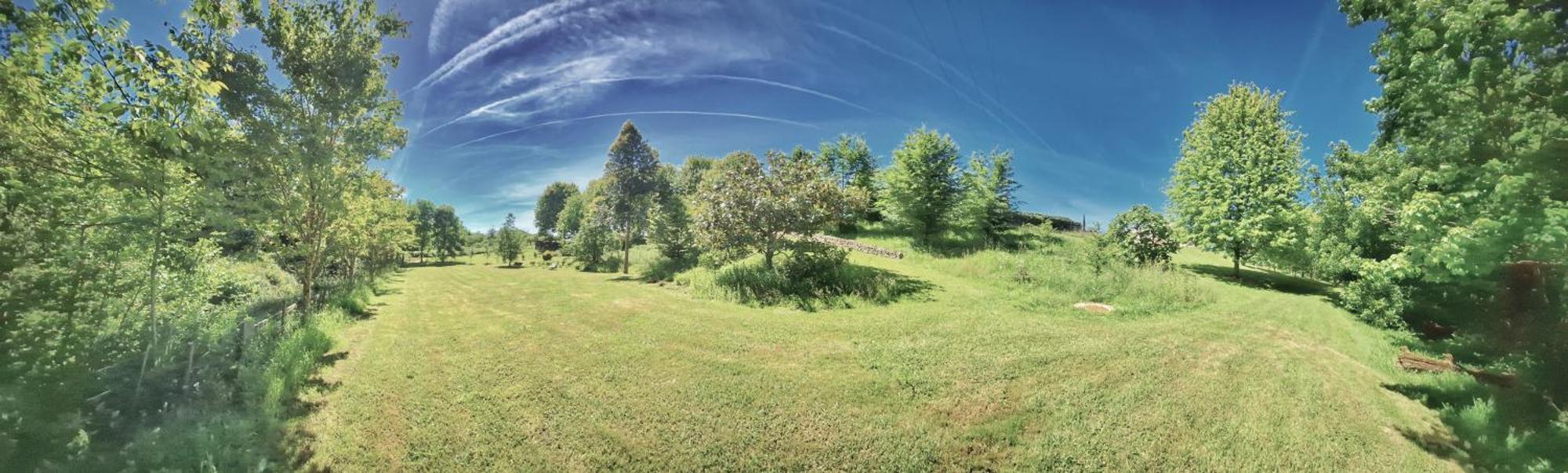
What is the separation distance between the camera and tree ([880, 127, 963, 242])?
85.1ft

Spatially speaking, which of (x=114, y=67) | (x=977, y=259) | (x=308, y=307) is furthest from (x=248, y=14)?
(x=977, y=259)

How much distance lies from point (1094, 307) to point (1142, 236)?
9984 millimetres

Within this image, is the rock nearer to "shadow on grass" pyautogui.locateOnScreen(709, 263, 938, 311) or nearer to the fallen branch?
"shadow on grass" pyautogui.locateOnScreen(709, 263, 938, 311)

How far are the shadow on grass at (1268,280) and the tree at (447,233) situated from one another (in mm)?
78311

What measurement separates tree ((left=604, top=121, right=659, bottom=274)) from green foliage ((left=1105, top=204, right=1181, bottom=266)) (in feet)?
90.6

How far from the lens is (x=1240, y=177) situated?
18250 millimetres

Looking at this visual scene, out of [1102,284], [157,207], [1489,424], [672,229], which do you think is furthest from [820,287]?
[672,229]

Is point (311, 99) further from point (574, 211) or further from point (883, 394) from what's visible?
point (574, 211)

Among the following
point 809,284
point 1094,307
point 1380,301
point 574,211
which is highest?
point 574,211

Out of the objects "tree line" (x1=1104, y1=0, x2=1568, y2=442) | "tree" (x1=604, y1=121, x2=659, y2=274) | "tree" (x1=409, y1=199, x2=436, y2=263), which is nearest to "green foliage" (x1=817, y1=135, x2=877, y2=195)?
"tree" (x1=604, y1=121, x2=659, y2=274)

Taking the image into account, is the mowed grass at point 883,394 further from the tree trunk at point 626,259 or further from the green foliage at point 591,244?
the green foliage at point 591,244

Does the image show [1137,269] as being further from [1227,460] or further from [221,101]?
[221,101]

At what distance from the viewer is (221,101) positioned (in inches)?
364

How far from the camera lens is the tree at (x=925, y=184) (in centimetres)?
2594
